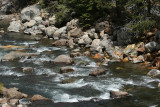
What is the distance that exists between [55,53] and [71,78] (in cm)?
682

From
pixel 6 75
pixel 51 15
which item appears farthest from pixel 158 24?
pixel 51 15

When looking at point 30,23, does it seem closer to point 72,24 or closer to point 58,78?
point 72,24

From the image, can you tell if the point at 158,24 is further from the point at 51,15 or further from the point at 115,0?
the point at 51,15

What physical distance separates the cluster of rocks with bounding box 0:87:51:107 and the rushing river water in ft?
2.45

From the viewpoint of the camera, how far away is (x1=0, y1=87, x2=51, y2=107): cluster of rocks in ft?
39.1

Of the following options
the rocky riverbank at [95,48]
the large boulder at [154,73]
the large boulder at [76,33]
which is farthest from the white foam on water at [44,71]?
the large boulder at [76,33]

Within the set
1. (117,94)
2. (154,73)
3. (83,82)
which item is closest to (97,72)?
(83,82)

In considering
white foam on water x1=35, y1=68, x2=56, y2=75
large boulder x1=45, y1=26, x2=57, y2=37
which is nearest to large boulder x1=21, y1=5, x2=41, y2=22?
large boulder x1=45, y1=26, x2=57, y2=37

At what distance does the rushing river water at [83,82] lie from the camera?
13.0 metres

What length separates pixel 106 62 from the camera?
1969cm

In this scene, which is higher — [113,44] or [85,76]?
[113,44]

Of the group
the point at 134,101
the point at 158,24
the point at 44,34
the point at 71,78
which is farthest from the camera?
the point at 44,34

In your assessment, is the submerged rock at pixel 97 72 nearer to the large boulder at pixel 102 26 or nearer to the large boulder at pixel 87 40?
the large boulder at pixel 87 40

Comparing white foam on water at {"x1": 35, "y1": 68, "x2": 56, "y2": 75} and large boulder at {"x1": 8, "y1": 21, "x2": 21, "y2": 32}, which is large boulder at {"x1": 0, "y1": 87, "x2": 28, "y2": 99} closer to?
white foam on water at {"x1": 35, "y1": 68, "x2": 56, "y2": 75}
